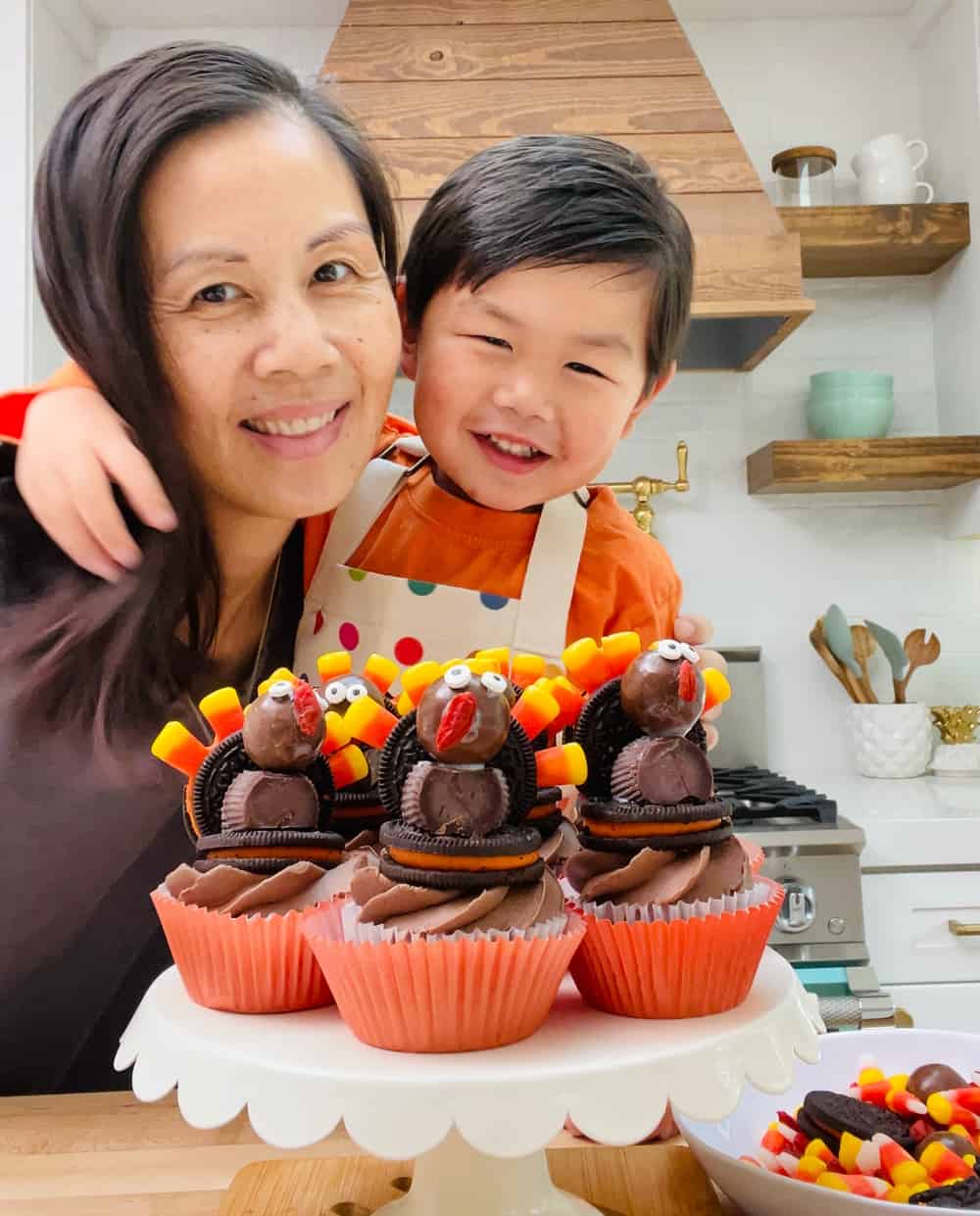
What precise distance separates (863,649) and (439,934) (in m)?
2.10

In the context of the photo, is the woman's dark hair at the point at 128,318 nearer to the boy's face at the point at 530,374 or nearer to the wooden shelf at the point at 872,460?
the boy's face at the point at 530,374

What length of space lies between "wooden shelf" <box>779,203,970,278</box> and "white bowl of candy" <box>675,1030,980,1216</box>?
6.10ft

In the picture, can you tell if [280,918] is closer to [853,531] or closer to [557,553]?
[557,553]

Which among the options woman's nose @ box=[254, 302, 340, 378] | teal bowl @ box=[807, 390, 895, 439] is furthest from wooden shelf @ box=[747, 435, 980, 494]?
woman's nose @ box=[254, 302, 340, 378]

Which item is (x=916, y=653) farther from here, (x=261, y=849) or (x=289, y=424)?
(x=261, y=849)

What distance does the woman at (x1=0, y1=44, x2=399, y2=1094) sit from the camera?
3.21ft

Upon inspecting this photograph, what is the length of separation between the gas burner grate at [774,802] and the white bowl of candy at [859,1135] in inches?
38.5

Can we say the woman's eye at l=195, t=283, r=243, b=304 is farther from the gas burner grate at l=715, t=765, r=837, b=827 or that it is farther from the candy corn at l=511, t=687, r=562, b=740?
the gas burner grate at l=715, t=765, r=837, b=827

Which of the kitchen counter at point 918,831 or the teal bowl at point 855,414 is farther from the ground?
the teal bowl at point 855,414

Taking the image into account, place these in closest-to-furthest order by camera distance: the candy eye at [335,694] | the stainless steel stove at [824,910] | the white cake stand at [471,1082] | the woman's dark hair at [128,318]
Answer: the white cake stand at [471,1082], the candy eye at [335,694], the woman's dark hair at [128,318], the stainless steel stove at [824,910]

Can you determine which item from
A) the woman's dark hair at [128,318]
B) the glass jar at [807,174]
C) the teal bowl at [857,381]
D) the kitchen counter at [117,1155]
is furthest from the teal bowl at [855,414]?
the kitchen counter at [117,1155]

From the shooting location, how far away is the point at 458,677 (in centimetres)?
62

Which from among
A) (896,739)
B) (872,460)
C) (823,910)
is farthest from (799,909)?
(872,460)

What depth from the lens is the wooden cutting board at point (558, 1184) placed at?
728 millimetres
